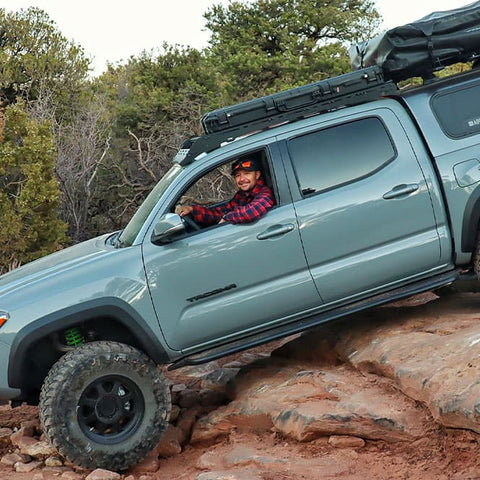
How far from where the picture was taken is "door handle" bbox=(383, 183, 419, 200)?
17.8 feet

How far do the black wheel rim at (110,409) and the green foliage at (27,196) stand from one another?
397 inches

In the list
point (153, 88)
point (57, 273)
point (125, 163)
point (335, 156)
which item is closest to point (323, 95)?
point (335, 156)

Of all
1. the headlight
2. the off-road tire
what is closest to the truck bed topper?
Answer: the off-road tire

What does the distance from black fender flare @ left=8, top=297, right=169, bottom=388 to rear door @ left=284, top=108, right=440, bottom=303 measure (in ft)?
4.10

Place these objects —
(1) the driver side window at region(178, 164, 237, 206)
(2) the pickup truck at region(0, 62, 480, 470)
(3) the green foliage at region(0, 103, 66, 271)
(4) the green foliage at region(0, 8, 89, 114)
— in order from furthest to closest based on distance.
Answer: (4) the green foliage at region(0, 8, 89, 114) → (1) the driver side window at region(178, 164, 237, 206) → (3) the green foliage at region(0, 103, 66, 271) → (2) the pickup truck at region(0, 62, 480, 470)

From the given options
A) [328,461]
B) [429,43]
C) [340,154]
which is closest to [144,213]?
[340,154]

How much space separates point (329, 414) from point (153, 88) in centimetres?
1841

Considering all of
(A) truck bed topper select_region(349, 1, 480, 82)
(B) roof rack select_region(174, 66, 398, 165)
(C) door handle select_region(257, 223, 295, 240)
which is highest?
(A) truck bed topper select_region(349, 1, 480, 82)

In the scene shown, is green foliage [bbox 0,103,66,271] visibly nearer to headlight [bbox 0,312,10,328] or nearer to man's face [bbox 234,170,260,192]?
man's face [bbox 234,170,260,192]

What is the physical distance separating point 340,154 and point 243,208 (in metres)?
0.86

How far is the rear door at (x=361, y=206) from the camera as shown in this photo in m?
5.37

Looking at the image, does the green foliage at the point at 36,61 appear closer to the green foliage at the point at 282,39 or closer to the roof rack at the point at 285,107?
the green foliage at the point at 282,39

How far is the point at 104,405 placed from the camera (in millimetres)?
5062

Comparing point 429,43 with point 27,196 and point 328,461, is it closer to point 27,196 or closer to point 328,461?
point 328,461
